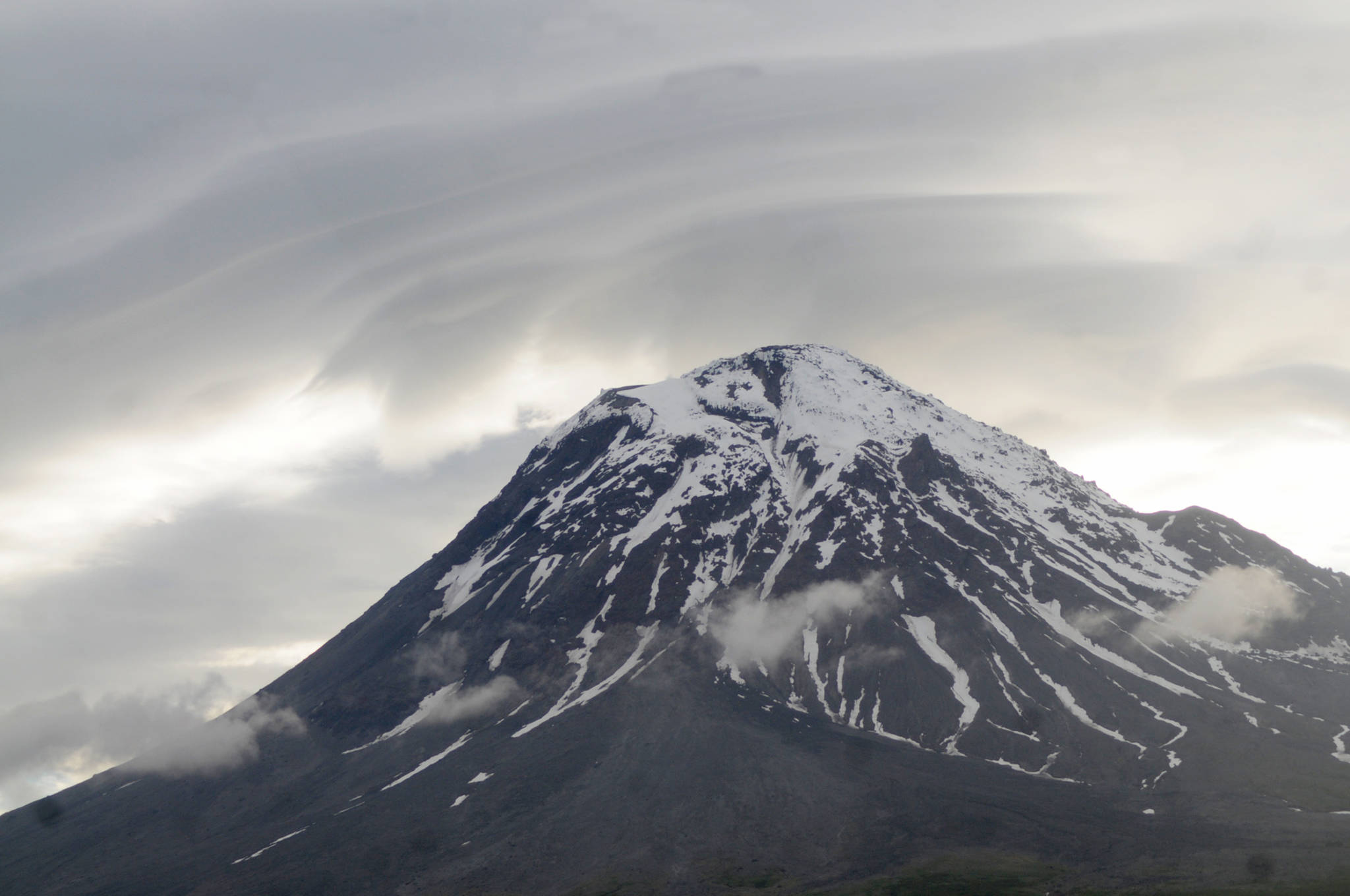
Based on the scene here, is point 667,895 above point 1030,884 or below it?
above

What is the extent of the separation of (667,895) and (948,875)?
52.5m

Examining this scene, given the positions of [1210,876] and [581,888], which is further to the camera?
[581,888]

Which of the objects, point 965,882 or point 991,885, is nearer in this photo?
point 991,885

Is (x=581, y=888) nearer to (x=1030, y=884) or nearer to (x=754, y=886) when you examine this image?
(x=754, y=886)

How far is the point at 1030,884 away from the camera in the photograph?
620 feet

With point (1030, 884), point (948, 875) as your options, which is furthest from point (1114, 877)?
point (948, 875)

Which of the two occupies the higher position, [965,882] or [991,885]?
[965,882]

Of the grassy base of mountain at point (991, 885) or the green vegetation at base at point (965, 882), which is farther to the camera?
the green vegetation at base at point (965, 882)

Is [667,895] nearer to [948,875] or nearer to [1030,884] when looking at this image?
[948,875]

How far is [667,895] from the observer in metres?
194

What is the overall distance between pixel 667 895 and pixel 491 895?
111ft

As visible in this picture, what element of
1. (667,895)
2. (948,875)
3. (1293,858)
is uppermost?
(667,895)

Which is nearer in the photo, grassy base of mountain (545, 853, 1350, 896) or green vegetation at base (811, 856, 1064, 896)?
grassy base of mountain (545, 853, 1350, 896)

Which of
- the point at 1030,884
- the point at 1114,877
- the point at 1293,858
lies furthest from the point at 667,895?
the point at 1293,858
